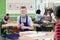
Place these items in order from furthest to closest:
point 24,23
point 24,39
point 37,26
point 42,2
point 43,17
Result: 1. point 42,2
2. point 43,17
3. point 37,26
4. point 24,23
5. point 24,39

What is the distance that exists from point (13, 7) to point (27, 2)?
0.75 metres

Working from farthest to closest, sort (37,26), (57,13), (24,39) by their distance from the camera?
(37,26) → (24,39) → (57,13)

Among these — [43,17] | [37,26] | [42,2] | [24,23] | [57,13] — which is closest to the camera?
[57,13]

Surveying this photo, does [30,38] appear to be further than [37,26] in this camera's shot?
No

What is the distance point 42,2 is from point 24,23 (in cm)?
375

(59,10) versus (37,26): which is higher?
(59,10)

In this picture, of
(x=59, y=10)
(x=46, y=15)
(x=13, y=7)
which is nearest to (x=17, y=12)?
(x=13, y=7)

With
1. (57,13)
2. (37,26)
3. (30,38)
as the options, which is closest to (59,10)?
(57,13)

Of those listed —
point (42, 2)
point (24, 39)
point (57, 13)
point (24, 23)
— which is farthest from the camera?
point (42, 2)

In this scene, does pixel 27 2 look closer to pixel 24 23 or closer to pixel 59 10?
pixel 24 23

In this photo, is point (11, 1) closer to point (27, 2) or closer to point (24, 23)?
point (27, 2)

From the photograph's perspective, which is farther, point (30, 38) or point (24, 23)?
point (24, 23)

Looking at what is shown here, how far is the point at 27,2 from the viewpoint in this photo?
329 inches

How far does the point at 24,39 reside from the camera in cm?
297
